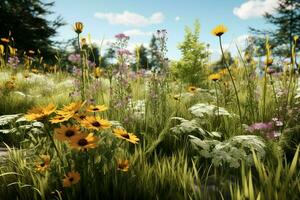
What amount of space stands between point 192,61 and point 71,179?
19.2ft

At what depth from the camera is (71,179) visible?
A: 70.2 inches

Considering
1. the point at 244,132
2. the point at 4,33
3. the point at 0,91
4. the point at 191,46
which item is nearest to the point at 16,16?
the point at 4,33

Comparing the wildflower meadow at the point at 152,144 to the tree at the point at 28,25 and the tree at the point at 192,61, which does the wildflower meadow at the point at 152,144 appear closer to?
the tree at the point at 192,61

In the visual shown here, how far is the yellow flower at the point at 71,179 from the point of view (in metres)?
1.75

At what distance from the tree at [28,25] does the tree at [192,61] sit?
12463 millimetres

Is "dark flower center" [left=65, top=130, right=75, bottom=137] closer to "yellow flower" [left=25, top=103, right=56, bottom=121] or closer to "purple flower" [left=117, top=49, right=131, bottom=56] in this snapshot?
"yellow flower" [left=25, top=103, right=56, bottom=121]

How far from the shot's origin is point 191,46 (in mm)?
7641

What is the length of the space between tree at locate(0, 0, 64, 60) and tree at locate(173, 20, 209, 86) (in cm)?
1246

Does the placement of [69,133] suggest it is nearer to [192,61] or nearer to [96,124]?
[96,124]

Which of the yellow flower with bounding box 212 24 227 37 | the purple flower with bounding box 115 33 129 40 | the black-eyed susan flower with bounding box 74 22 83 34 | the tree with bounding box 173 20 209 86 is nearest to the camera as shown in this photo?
the black-eyed susan flower with bounding box 74 22 83 34

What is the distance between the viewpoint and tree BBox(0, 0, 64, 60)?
728 inches

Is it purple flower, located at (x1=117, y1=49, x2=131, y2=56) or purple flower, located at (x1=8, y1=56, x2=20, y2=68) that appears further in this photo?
purple flower, located at (x1=8, y1=56, x2=20, y2=68)

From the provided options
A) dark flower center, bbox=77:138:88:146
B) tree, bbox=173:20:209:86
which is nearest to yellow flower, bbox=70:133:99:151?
dark flower center, bbox=77:138:88:146

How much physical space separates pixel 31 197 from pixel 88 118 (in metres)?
0.52
